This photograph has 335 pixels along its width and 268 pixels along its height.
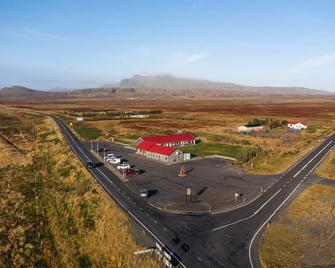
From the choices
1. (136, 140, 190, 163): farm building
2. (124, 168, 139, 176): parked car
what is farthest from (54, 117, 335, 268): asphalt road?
(136, 140, 190, 163): farm building

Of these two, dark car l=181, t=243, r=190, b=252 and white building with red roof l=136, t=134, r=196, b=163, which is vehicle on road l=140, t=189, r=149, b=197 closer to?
dark car l=181, t=243, r=190, b=252

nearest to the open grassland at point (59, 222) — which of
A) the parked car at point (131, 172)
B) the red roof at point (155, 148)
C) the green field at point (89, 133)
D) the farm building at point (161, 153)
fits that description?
the parked car at point (131, 172)

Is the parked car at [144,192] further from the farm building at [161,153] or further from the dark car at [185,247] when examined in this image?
the farm building at [161,153]

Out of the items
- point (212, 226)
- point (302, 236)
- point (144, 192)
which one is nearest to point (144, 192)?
point (144, 192)

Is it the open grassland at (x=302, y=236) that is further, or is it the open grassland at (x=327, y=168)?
the open grassland at (x=327, y=168)

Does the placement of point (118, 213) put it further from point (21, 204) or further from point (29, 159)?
point (29, 159)


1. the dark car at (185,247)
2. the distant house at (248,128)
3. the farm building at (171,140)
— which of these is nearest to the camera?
the dark car at (185,247)

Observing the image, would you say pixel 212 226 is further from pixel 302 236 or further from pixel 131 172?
pixel 131 172
